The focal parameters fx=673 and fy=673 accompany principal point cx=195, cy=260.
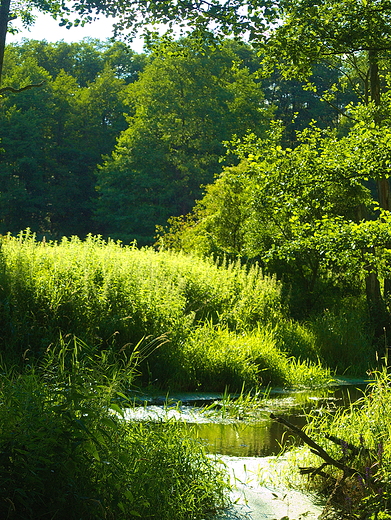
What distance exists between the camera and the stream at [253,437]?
4137mm

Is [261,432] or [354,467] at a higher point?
[354,467]

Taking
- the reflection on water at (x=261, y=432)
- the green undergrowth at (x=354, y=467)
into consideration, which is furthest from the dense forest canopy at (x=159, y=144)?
the green undergrowth at (x=354, y=467)

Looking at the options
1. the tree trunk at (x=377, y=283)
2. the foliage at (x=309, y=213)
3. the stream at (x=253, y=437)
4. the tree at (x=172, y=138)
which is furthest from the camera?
the tree at (x=172, y=138)

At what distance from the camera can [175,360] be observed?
892cm

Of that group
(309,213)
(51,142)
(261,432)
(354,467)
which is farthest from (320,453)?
(51,142)

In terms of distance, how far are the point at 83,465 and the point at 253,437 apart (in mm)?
3365

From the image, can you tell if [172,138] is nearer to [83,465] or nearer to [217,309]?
[217,309]

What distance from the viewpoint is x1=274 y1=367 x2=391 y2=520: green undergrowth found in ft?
12.5

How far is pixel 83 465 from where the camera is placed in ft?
10.9

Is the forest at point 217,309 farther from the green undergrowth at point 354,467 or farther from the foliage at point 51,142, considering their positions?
the foliage at point 51,142

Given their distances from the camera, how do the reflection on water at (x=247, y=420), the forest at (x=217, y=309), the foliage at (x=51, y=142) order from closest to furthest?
the forest at (x=217, y=309) → the reflection on water at (x=247, y=420) → the foliage at (x=51, y=142)

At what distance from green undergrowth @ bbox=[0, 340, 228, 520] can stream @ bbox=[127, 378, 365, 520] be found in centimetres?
36

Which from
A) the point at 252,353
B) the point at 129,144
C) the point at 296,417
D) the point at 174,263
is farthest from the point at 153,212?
the point at 296,417

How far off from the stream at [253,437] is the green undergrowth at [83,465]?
36 centimetres
